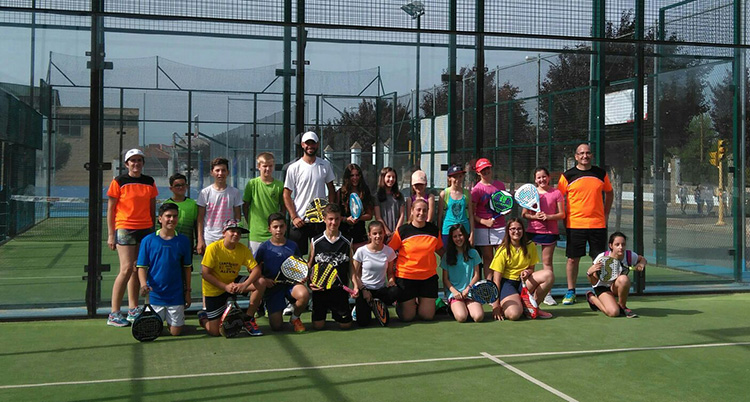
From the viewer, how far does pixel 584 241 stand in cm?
799

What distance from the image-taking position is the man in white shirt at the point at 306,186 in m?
7.00

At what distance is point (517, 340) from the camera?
611 cm

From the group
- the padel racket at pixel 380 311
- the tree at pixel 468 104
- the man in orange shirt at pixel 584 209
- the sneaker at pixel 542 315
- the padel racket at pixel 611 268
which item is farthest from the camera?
the tree at pixel 468 104

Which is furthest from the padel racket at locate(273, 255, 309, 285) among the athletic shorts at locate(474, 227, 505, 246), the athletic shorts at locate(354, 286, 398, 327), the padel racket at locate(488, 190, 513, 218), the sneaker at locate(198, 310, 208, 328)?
the padel racket at locate(488, 190, 513, 218)

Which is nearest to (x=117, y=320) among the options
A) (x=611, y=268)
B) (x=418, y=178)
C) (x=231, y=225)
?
(x=231, y=225)

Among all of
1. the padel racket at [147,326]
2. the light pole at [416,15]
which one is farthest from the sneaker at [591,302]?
the padel racket at [147,326]

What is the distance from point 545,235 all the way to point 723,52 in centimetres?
343

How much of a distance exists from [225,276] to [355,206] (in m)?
1.33

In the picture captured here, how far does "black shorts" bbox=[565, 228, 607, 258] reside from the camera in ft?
26.2

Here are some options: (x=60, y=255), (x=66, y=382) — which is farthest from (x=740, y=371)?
(x=60, y=255)

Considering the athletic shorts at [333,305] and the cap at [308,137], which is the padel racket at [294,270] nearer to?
the athletic shorts at [333,305]

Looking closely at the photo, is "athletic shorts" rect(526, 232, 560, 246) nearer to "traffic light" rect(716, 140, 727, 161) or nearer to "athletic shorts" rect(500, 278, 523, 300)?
"athletic shorts" rect(500, 278, 523, 300)

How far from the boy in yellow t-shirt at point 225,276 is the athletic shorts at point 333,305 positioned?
1.56 ft

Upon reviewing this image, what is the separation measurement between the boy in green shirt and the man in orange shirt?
2.97 metres
